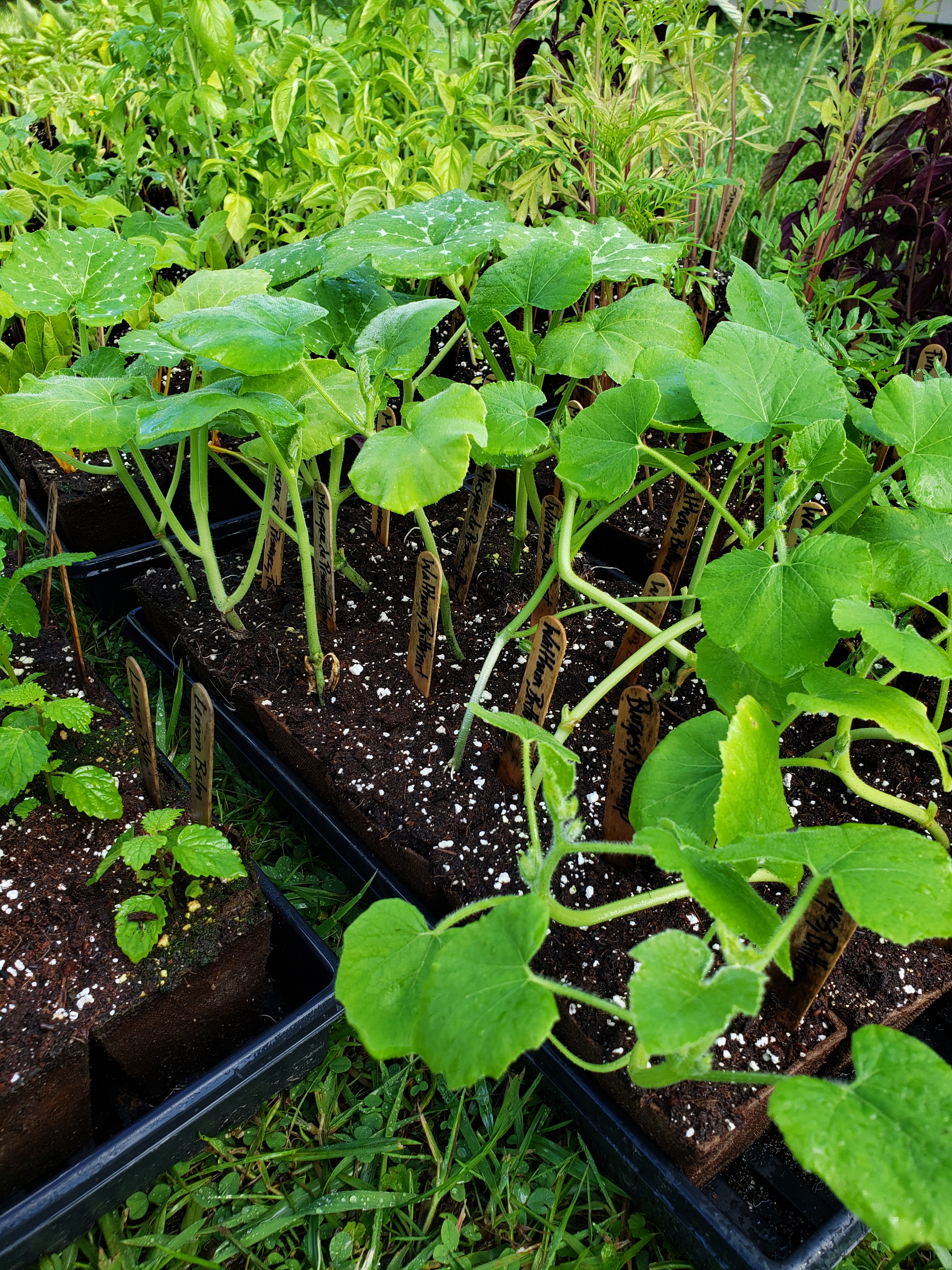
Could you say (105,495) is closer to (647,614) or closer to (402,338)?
(402,338)

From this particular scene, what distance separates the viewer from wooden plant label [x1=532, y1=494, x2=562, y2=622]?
3.90ft

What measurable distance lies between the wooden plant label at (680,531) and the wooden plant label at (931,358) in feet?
1.27

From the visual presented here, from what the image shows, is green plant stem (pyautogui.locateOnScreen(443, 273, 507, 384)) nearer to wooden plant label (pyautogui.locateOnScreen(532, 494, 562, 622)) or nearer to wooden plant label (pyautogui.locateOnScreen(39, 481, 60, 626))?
wooden plant label (pyautogui.locateOnScreen(532, 494, 562, 622))

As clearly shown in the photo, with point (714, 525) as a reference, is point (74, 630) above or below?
below

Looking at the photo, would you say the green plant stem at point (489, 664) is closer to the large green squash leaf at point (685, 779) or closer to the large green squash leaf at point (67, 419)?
the large green squash leaf at point (685, 779)

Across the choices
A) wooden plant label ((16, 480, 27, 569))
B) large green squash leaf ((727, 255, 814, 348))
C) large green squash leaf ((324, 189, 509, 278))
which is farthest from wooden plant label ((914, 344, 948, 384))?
wooden plant label ((16, 480, 27, 569))

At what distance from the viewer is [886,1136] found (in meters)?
0.49

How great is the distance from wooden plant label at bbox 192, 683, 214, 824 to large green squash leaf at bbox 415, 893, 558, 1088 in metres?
0.36

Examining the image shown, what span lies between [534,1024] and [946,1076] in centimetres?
24

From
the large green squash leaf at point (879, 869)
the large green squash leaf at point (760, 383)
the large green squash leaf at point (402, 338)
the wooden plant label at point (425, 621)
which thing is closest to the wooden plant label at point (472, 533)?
the wooden plant label at point (425, 621)

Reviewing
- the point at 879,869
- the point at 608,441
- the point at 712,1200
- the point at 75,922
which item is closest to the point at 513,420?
the point at 608,441

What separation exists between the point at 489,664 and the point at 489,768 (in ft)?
0.50

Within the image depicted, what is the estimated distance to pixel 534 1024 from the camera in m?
0.52

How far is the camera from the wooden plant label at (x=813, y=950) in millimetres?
762
